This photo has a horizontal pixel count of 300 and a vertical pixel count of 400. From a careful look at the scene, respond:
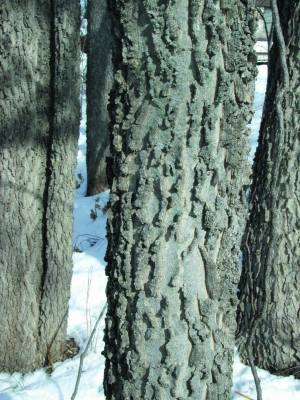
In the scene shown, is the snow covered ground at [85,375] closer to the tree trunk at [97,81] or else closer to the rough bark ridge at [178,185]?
the rough bark ridge at [178,185]

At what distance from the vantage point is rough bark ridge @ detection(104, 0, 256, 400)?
1.54 m

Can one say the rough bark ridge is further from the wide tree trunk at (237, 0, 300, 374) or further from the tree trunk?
the tree trunk

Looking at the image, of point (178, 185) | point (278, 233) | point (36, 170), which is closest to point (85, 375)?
point (36, 170)

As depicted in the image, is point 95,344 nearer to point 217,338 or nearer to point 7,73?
point 7,73

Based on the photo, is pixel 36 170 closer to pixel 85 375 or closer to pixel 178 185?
pixel 85 375

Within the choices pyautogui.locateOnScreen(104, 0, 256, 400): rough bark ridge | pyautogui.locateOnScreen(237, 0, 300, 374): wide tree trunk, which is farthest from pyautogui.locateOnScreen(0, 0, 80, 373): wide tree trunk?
pyautogui.locateOnScreen(104, 0, 256, 400): rough bark ridge

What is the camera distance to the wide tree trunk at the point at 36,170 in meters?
3.60

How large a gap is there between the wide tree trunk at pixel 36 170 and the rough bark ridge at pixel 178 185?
2111mm

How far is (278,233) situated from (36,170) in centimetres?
182

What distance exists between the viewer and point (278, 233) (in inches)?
132

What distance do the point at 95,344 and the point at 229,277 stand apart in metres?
2.63

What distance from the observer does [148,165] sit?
1.61m

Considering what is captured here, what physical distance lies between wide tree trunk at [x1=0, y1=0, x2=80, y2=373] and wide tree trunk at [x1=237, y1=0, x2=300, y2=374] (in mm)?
1441

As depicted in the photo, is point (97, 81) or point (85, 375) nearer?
point (85, 375)
